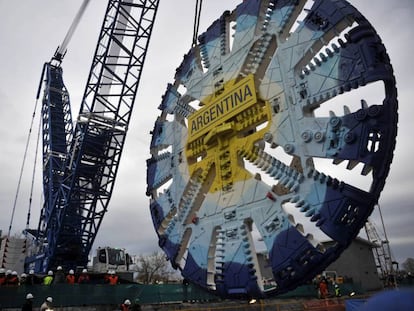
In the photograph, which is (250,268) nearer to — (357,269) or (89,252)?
(89,252)

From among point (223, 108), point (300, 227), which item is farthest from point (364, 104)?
point (223, 108)

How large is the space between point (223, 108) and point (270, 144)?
227 cm

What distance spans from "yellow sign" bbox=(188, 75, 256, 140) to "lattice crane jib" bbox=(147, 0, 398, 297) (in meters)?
0.04

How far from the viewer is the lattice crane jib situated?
674cm

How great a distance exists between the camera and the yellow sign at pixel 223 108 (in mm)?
9367

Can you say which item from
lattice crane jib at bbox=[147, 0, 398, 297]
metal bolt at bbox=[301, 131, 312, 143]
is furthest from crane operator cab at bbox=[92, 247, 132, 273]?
metal bolt at bbox=[301, 131, 312, 143]

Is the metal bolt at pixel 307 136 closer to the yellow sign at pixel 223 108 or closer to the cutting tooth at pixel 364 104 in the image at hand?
the cutting tooth at pixel 364 104

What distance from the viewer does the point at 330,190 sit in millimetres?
6934

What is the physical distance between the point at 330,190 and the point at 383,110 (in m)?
1.75

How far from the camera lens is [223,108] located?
10.2 meters

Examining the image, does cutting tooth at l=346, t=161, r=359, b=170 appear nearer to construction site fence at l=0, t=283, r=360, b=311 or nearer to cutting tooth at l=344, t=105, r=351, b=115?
cutting tooth at l=344, t=105, r=351, b=115

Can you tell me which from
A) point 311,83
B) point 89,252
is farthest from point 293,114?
point 89,252

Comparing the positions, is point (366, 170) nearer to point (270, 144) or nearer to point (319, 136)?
point (319, 136)

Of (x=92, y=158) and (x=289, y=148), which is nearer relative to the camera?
(x=289, y=148)
